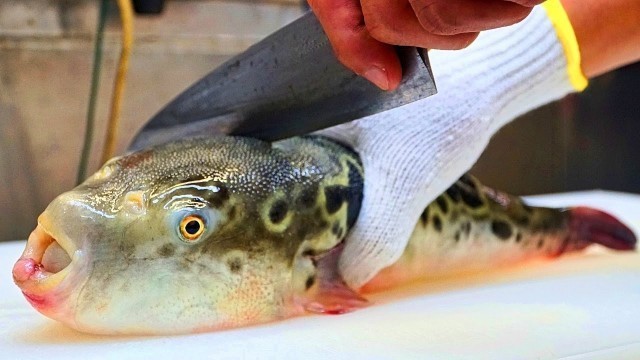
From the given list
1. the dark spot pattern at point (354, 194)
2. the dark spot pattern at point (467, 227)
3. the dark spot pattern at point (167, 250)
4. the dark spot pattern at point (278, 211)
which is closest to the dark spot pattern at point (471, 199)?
the dark spot pattern at point (467, 227)

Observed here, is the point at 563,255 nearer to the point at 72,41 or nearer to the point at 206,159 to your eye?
the point at 206,159

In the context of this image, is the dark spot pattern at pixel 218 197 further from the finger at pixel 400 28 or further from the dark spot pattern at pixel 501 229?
the dark spot pattern at pixel 501 229

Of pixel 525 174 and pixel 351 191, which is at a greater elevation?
pixel 525 174

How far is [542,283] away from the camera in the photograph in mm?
819

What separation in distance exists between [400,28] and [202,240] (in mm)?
268

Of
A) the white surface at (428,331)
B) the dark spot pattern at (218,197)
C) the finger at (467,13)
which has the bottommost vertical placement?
the white surface at (428,331)

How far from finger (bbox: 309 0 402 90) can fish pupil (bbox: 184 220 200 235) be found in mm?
208

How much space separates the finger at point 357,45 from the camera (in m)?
0.60

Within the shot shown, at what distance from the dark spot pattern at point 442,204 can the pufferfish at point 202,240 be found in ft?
0.13

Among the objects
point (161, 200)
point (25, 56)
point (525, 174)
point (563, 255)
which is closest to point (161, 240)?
point (161, 200)

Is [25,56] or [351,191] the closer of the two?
[351,191]

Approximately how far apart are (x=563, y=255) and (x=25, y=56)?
1041mm

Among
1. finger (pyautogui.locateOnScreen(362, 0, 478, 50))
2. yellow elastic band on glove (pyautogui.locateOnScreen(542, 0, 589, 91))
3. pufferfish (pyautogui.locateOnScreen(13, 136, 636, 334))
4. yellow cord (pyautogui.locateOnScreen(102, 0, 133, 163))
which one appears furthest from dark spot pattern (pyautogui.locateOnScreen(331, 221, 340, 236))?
yellow cord (pyautogui.locateOnScreen(102, 0, 133, 163))

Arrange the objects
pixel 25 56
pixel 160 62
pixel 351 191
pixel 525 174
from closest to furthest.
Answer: pixel 351 191
pixel 25 56
pixel 160 62
pixel 525 174
